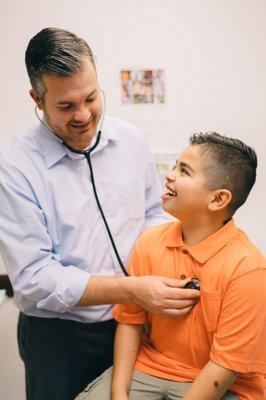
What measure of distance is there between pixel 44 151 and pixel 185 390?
783 mm

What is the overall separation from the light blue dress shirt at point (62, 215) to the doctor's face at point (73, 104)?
2.9 inches

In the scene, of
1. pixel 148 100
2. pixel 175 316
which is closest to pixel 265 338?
pixel 175 316

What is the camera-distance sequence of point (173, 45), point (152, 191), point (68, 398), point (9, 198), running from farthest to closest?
1. point (173, 45)
2. point (152, 191)
3. point (68, 398)
4. point (9, 198)

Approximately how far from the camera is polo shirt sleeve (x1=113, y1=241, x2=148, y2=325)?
1.25m

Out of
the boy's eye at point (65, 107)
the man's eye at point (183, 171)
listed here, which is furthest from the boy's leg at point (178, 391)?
the boy's eye at point (65, 107)

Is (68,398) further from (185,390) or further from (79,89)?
(79,89)

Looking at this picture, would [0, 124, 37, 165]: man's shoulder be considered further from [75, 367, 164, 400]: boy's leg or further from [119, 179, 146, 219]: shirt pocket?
[75, 367, 164, 400]: boy's leg

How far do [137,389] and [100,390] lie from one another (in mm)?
110

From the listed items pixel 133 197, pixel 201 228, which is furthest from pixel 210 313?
pixel 133 197

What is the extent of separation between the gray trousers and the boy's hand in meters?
0.21

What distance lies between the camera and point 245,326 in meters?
1.05

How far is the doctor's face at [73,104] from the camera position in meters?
1.12

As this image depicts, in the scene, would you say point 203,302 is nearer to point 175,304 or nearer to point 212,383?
point 175,304

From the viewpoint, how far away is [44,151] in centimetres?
125
